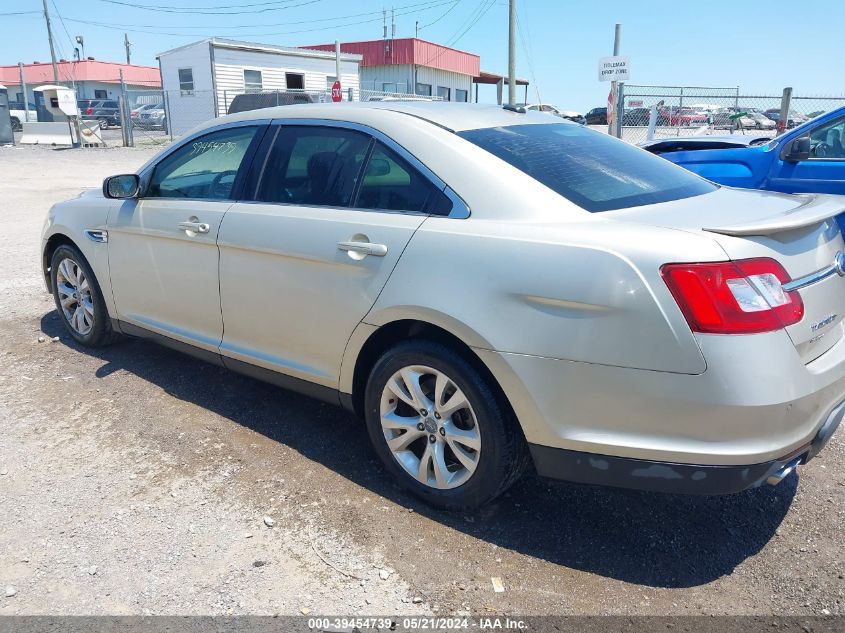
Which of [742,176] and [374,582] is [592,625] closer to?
[374,582]

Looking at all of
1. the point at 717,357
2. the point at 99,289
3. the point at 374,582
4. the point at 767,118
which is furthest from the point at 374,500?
the point at 767,118

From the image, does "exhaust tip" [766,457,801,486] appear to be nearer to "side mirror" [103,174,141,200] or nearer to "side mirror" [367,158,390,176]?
"side mirror" [367,158,390,176]

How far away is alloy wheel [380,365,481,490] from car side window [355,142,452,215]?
70 centimetres

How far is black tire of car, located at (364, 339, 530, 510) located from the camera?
2766 millimetres

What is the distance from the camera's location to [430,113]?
3385 millimetres

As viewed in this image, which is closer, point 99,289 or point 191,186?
point 191,186

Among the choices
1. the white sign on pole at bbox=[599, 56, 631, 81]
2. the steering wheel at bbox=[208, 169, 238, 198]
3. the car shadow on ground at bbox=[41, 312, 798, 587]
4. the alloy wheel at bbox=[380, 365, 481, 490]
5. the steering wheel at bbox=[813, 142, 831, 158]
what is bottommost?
the car shadow on ground at bbox=[41, 312, 798, 587]

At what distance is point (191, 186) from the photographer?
4.19 m

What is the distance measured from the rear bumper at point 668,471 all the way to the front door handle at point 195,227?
2.17 metres

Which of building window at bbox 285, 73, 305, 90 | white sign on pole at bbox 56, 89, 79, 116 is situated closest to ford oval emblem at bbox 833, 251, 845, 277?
white sign on pole at bbox 56, 89, 79, 116

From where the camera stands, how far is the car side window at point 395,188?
301 cm

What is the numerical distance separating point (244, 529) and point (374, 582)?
26.4 inches

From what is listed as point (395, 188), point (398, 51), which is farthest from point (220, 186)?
point (398, 51)

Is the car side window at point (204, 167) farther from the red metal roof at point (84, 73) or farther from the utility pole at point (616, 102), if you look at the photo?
the red metal roof at point (84, 73)
